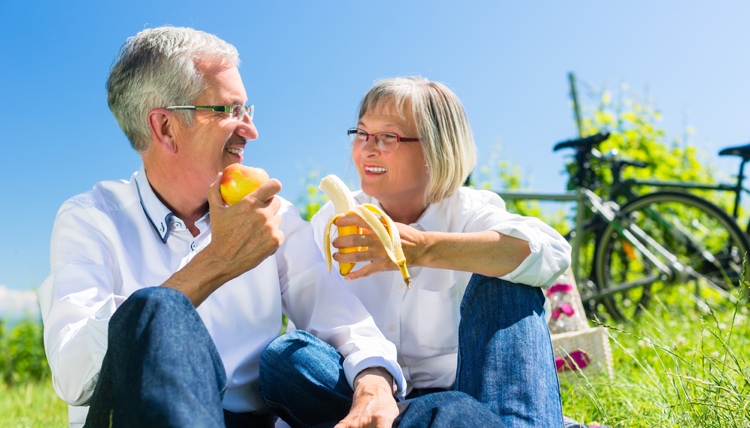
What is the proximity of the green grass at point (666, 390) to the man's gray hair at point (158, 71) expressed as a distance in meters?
1.48

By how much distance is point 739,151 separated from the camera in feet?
18.6

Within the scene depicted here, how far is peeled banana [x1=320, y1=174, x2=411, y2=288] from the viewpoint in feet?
6.63

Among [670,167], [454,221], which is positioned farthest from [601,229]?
[454,221]

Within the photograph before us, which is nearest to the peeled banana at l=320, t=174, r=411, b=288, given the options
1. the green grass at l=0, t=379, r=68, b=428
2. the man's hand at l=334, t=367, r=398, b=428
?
the man's hand at l=334, t=367, r=398, b=428

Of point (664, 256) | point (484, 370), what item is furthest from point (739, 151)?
point (484, 370)

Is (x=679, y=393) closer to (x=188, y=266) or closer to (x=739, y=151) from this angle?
(x=188, y=266)

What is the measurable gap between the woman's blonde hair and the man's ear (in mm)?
784

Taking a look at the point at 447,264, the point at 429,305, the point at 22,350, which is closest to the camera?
the point at 447,264

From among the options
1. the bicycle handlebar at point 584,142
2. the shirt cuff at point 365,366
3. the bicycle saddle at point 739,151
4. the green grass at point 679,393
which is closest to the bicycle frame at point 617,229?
the bicycle handlebar at point 584,142

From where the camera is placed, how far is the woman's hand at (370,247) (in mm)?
2062

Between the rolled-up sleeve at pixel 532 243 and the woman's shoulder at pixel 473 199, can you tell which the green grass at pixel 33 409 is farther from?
the rolled-up sleeve at pixel 532 243

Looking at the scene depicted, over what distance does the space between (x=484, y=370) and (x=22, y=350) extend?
7.77 meters

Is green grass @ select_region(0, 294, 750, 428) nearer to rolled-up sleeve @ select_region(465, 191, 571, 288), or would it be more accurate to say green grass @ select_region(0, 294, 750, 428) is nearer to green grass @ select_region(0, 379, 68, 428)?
green grass @ select_region(0, 379, 68, 428)

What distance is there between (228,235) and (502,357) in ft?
2.67
